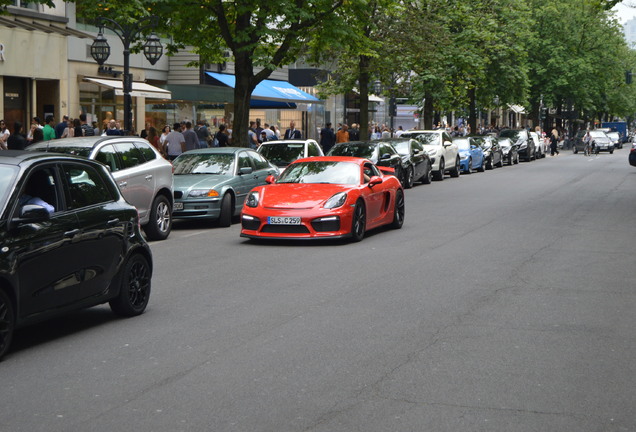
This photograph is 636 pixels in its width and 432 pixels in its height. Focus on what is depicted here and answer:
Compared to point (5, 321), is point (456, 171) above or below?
above

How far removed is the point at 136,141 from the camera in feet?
52.9

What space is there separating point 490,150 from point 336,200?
29.5 metres

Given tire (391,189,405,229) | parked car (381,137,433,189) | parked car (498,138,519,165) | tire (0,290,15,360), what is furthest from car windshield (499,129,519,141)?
tire (0,290,15,360)

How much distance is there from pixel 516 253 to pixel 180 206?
6.41 m

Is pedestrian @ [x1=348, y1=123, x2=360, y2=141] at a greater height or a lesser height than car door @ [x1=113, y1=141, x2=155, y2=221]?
greater

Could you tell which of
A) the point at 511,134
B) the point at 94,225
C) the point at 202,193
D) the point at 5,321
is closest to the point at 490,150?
the point at 511,134

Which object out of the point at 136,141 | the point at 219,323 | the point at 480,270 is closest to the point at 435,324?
the point at 219,323

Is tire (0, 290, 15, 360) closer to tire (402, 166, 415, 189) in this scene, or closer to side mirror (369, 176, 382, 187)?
side mirror (369, 176, 382, 187)

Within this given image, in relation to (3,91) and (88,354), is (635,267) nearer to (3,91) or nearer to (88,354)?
(88,354)

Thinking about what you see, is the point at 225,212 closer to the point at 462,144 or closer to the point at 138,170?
the point at 138,170

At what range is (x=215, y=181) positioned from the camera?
18469mm

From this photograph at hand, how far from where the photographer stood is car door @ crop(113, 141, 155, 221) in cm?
1539

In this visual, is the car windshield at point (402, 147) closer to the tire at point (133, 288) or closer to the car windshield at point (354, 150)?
the car windshield at point (354, 150)

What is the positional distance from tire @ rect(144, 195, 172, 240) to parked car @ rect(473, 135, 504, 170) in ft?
91.9
